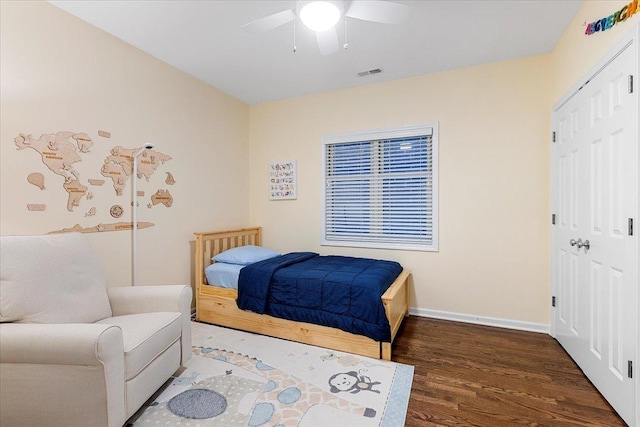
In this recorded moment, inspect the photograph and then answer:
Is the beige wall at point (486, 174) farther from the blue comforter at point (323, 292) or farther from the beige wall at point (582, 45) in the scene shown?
the blue comforter at point (323, 292)

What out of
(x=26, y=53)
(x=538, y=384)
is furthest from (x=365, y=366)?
(x=26, y=53)

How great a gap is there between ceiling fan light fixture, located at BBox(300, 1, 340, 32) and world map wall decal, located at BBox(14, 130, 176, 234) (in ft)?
6.39

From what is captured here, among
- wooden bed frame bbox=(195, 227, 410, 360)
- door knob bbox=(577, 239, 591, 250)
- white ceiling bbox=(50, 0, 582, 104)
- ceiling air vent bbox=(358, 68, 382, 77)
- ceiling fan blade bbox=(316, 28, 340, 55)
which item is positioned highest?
ceiling air vent bbox=(358, 68, 382, 77)

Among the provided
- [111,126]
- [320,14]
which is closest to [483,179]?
[320,14]

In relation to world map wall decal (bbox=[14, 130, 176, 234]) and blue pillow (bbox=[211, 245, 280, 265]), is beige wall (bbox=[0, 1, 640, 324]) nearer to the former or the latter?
world map wall decal (bbox=[14, 130, 176, 234])

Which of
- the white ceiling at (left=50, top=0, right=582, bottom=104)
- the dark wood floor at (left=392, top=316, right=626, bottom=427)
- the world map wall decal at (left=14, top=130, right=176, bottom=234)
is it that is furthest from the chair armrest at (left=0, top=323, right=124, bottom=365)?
the white ceiling at (left=50, top=0, right=582, bottom=104)

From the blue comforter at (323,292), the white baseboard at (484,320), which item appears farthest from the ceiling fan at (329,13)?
the white baseboard at (484,320)

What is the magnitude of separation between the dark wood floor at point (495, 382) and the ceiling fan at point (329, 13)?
2.36 meters

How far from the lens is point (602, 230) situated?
1884 millimetres

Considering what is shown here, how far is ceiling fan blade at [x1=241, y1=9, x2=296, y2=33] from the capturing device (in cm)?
183

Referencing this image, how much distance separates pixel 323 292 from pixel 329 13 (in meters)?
2.01

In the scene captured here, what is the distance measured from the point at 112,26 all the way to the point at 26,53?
0.66 m

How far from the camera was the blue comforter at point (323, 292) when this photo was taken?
7.57 ft

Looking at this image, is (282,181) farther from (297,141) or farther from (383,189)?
(383,189)
